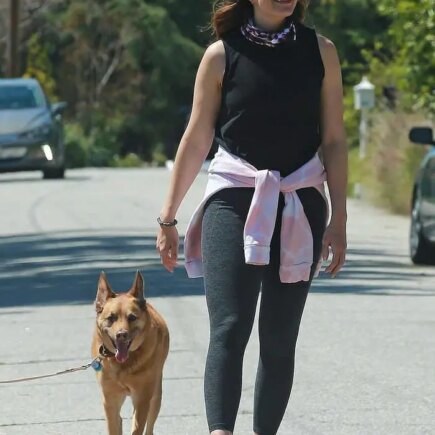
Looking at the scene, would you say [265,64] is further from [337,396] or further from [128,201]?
[128,201]

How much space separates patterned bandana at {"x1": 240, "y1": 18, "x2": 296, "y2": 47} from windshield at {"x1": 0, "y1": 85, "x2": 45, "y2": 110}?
26.8m

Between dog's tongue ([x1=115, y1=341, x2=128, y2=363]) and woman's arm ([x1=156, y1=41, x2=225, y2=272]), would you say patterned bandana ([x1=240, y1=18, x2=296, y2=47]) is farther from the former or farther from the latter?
dog's tongue ([x1=115, y1=341, x2=128, y2=363])

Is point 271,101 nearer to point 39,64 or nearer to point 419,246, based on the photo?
point 419,246

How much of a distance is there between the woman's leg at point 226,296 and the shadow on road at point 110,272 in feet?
22.2

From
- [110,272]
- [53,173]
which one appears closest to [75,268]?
[110,272]

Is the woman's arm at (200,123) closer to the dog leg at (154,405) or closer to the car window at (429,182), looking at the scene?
the dog leg at (154,405)

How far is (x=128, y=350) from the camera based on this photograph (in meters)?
5.95

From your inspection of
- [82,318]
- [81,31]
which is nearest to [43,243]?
[82,318]

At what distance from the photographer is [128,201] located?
26000 mm

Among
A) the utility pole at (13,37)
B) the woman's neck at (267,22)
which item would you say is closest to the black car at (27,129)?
the utility pole at (13,37)

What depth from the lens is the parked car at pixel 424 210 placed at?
15.2 meters

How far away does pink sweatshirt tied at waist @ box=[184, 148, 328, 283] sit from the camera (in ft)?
17.8

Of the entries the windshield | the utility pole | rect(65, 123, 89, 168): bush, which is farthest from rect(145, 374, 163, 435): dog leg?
rect(65, 123, 89, 168): bush

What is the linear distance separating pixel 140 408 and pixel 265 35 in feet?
5.02
